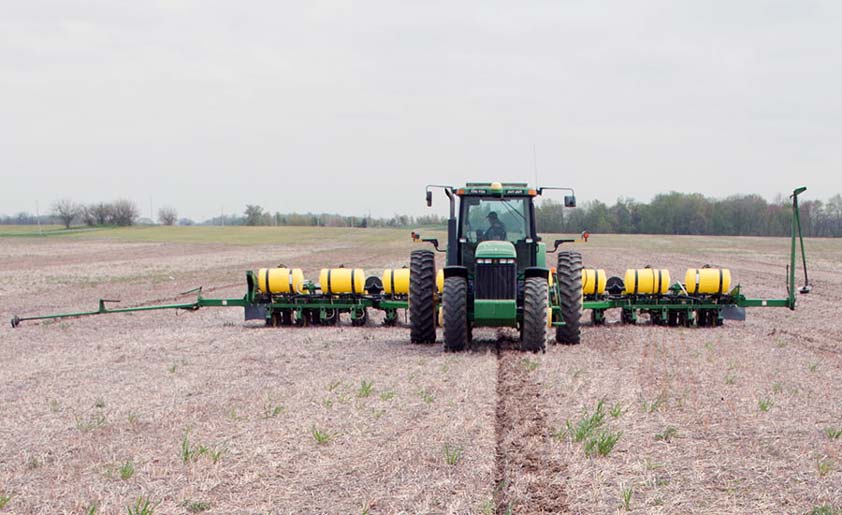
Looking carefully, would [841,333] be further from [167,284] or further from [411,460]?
[167,284]

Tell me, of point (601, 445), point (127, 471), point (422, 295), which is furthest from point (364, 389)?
point (422, 295)

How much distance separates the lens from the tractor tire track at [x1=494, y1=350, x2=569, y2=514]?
18.3 feet

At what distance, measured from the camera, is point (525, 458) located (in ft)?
21.3

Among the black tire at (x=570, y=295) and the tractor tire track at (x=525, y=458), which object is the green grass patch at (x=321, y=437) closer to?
the tractor tire track at (x=525, y=458)

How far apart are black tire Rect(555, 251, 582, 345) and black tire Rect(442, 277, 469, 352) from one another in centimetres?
177

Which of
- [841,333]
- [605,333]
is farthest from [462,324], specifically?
[841,333]

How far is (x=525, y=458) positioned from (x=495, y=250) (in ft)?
18.3

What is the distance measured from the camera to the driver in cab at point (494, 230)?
1281cm

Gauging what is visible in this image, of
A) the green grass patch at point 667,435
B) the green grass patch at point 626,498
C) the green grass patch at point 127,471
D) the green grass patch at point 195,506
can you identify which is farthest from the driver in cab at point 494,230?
the green grass patch at point 195,506

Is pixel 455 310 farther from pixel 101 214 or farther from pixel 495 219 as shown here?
pixel 101 214

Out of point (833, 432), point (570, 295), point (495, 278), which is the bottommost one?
point (833, 432)

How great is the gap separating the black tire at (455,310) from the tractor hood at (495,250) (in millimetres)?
503

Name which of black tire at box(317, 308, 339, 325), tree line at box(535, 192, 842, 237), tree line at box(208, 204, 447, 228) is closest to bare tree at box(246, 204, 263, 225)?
tree line at box(208, 204, 447, 228)

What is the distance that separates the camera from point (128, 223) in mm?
108188
